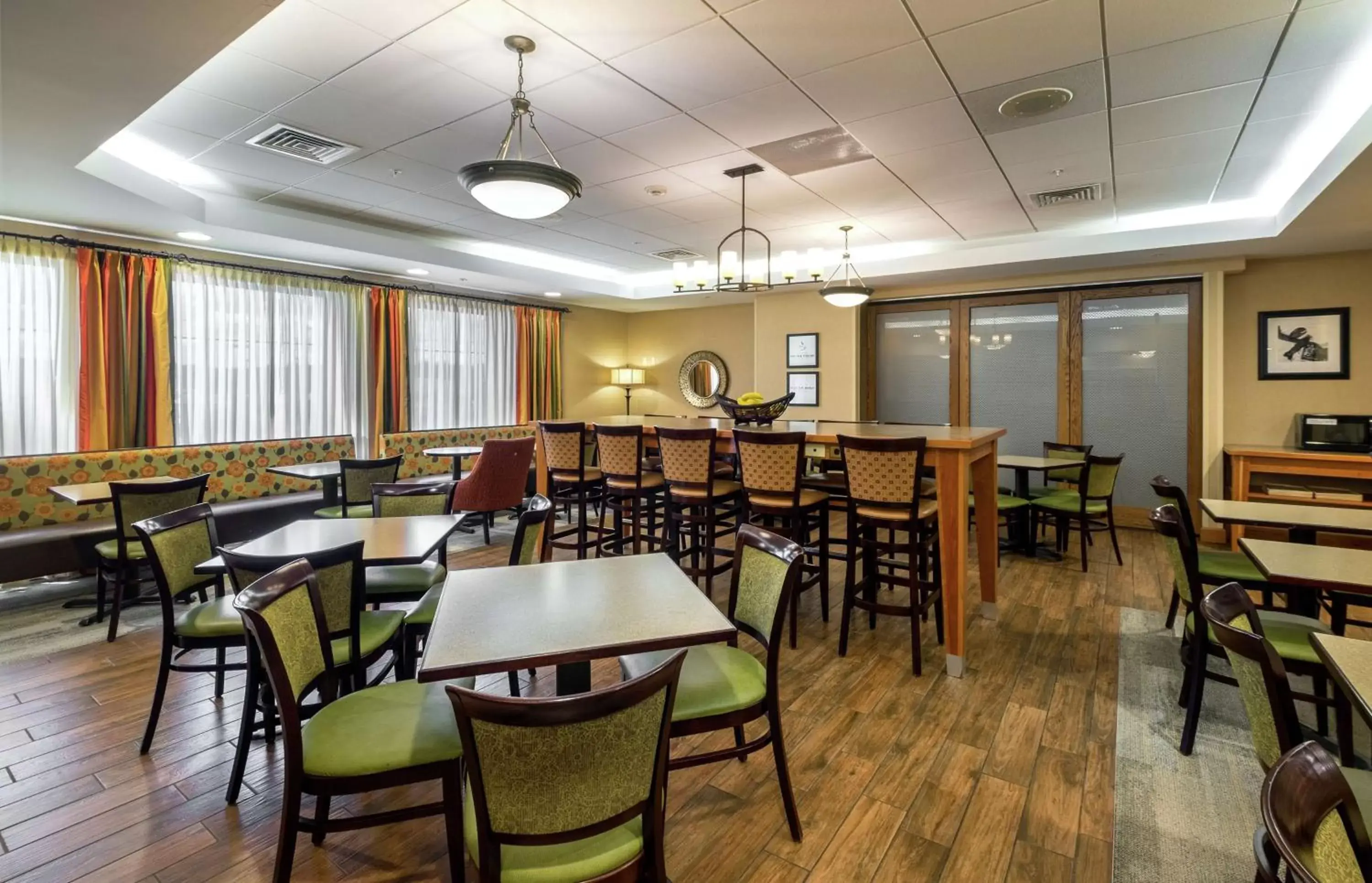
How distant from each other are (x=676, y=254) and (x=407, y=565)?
481cm

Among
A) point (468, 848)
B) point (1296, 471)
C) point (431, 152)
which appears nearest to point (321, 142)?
point (431, 152)

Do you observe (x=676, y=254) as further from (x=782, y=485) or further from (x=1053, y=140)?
(x=782, y=485)

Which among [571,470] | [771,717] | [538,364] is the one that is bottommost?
[771,717]

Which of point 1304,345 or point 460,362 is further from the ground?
point 460,362

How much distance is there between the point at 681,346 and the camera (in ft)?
30.2

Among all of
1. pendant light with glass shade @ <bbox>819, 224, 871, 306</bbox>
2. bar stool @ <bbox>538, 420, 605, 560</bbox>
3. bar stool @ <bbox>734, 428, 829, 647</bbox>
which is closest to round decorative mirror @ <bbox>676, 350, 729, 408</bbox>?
pendant light with glass shade @ <bbox>819, 224, 871, 306</bbox>

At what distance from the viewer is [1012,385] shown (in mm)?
6668

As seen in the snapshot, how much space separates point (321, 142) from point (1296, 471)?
291 inches

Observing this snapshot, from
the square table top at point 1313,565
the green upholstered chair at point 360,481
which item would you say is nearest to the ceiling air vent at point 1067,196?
the square table top at point 1313,565

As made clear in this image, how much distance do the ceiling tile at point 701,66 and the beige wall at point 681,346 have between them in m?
5.54

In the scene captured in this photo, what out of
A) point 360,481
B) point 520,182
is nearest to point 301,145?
point 520,182

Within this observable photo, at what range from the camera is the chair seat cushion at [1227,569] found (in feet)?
8.94

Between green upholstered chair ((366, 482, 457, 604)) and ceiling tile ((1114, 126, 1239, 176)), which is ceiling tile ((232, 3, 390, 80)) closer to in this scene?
green upholstered chair ((366, 482, 457, 604))

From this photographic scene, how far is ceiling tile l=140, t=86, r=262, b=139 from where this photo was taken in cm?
310
